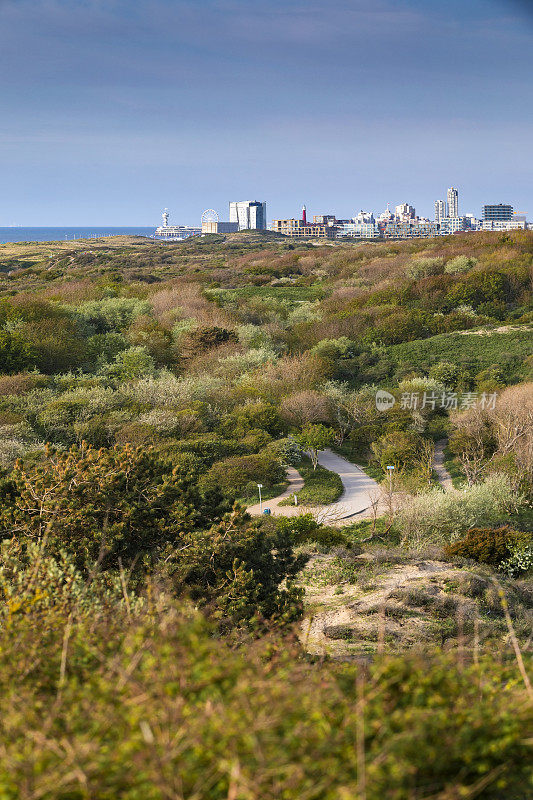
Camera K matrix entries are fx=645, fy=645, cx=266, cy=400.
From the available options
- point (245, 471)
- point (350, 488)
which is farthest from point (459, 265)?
point (245, 471)

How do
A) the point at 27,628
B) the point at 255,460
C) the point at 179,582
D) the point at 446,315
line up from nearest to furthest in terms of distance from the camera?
the point at 27,628, the point at 179,582, the point at 255,460, the point at 446,315

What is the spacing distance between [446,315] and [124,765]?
36.2 metres

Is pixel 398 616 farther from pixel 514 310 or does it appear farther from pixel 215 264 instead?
pixel 215 264

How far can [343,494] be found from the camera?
762 inches

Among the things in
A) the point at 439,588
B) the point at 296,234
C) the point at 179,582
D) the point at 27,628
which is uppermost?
the point at 296,234

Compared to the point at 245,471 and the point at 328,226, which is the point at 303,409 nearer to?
the point at 245,471

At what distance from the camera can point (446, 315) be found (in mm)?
36875

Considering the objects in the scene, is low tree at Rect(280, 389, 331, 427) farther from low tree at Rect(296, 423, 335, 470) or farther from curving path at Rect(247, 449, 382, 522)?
curving path at Rect(247, 449, 382, 522)

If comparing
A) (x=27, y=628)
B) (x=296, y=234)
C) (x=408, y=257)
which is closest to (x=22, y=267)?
(x=408, y=257)

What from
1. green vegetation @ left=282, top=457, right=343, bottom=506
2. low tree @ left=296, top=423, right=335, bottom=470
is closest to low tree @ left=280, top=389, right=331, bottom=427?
low tree @ left=296, top=423, right=335, bottom=470

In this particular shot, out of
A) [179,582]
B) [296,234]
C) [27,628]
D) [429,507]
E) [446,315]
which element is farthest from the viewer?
[296,234]

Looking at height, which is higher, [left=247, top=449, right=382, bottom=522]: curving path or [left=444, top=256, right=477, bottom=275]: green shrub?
[left=444, top=256, right=477, bottom=275]: green shrub

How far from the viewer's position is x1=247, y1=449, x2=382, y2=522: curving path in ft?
58.1

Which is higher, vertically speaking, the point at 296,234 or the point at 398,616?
the point at 296,234
